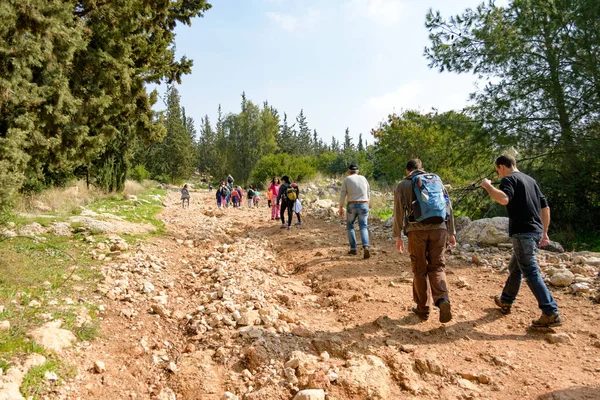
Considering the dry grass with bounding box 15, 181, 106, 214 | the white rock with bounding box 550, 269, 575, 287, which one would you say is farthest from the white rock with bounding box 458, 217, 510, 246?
the dry grass with bounding box 15, 181, 106, 214

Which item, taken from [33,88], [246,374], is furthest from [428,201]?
[33,88]

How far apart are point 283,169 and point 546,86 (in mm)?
28169

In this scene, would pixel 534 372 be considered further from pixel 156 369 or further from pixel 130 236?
pixel 130 236

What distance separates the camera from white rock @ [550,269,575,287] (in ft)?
16.3

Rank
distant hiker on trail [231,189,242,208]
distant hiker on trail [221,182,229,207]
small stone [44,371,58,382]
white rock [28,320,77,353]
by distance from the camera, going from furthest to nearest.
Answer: distant hiker on trail [231,189,242,208] < distant hiker on trail [221,182,229,207] < white rock [28,320,77,353] < small stone [44,371,58,382]

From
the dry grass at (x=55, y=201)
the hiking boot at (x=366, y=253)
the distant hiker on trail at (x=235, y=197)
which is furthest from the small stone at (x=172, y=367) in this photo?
the distant hiker on trail at (x=235, y=197)

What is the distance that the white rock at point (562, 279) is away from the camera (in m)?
4.98

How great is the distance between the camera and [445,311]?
387 cm

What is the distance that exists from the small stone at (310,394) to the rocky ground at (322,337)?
0.03 feet

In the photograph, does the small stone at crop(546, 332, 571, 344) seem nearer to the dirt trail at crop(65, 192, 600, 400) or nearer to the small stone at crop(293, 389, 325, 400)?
the dirt trail at crop(65, 192, 600, 400)

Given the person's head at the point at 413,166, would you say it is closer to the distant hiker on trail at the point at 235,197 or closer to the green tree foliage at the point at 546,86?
the green tree foliage at the point at 546,86

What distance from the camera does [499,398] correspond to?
8.94 feet

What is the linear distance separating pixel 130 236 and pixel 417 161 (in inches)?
252

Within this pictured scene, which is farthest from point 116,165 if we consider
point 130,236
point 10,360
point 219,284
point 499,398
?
point 499,398
